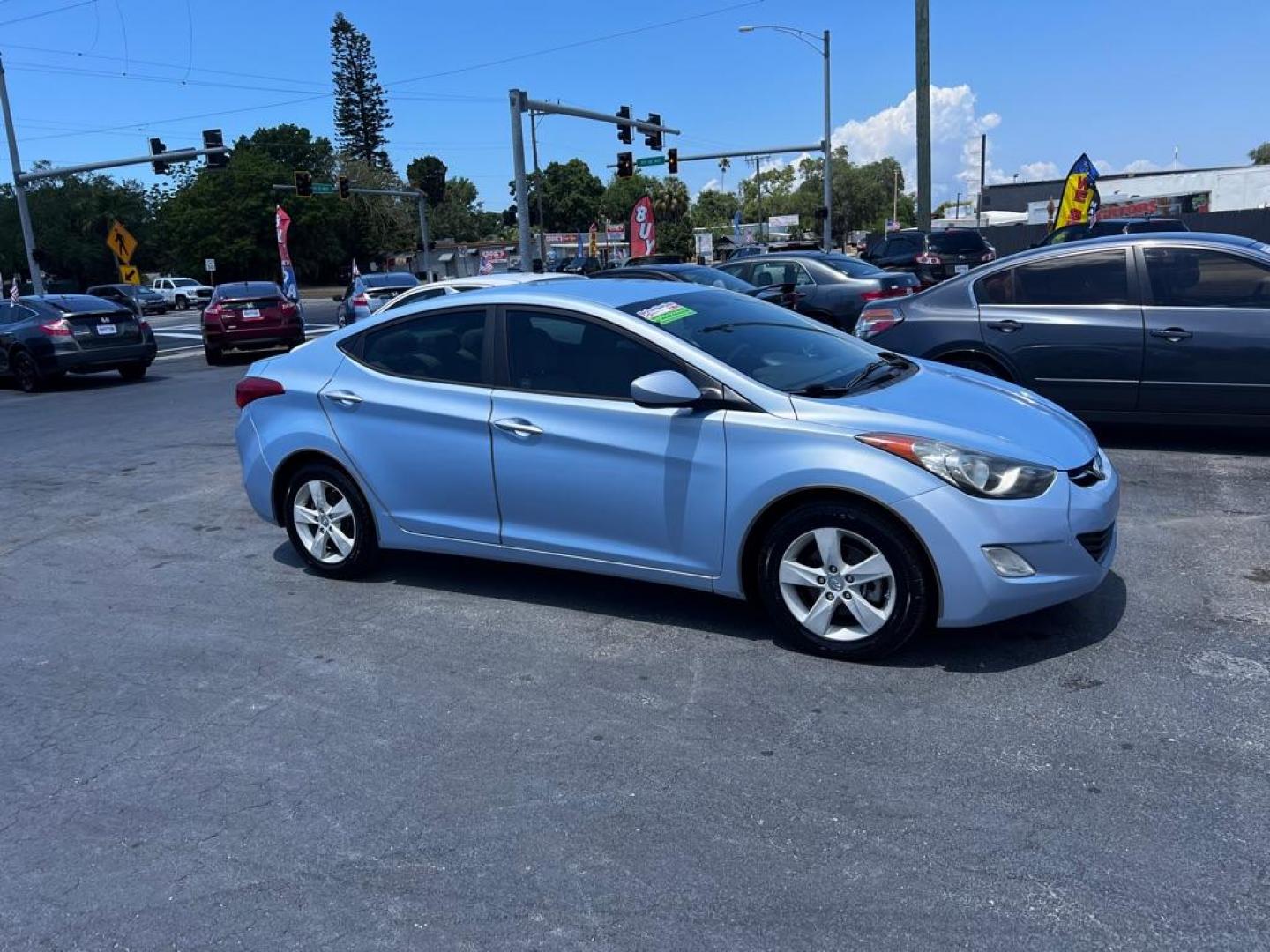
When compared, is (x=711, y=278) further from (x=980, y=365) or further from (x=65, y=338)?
(x=65, y=338)

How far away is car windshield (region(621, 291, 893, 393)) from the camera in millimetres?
4926

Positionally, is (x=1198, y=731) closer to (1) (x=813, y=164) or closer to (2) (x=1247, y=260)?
(2) (x=1247, y=260)

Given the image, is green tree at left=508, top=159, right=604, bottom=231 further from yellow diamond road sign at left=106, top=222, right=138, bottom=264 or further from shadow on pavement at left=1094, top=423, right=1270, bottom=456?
shadow on pavement at left=1094, top=423, right=1270, bottom=456

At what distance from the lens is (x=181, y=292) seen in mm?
56438

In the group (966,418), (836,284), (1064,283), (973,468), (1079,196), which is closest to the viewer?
(973,468)

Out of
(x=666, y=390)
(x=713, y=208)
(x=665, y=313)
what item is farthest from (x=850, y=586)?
(x=713, y=208)

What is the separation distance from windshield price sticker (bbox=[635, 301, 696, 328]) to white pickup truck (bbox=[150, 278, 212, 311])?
181ft

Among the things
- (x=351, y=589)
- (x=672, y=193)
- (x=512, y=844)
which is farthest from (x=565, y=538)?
(x=672, y=193)

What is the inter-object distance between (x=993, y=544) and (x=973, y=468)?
0.32m

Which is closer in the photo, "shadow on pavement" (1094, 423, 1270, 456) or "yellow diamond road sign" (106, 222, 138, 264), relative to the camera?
"shadow on pavement" (1094, 423, 1270, 456)

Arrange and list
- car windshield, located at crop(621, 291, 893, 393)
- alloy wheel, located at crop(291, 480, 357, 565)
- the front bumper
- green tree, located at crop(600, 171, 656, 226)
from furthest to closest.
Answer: green tree, located at crop(600, 171, 656, 226), alloy wheel, located at crop(291, 480, 357, 565), car windshield, located at crop(621, 291, 893, 393), the front bumper

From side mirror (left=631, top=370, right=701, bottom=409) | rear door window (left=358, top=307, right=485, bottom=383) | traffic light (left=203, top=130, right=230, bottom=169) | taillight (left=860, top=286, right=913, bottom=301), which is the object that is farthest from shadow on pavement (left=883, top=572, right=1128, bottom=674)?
traffic light (left=203, top=130, right=230, bottom=169)

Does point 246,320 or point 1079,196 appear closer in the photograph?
point 246,320

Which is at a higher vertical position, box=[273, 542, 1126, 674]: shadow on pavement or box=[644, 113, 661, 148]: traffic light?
box=[644, 113, 661, 148]: traffic light
